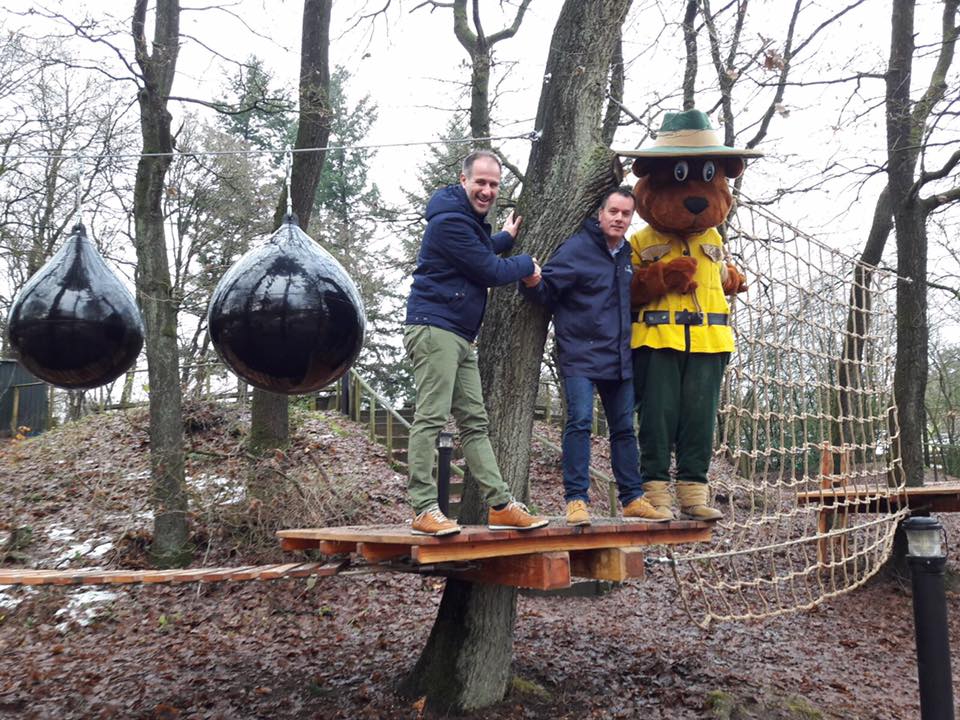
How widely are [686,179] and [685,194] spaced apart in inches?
3.1

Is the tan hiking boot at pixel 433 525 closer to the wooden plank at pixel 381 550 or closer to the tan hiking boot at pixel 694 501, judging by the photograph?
the wooden plank at pixel 381 550

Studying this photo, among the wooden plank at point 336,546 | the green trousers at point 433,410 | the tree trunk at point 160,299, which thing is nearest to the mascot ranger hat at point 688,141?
the green trousers at point 433,410

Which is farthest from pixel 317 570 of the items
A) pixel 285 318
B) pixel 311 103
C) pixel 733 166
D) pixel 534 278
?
pixel 311 103

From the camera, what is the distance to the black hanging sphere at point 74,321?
277cm

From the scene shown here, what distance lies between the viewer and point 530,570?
124 inches

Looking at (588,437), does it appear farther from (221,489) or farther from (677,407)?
(221,489)

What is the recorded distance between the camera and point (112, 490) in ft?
25.4

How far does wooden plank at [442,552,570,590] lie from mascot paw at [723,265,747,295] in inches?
67.8

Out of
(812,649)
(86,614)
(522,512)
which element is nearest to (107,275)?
(522,512)

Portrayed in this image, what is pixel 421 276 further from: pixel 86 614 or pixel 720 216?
pixel 86 614

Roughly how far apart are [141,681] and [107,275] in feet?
9.16

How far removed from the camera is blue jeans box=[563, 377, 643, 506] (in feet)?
11.3

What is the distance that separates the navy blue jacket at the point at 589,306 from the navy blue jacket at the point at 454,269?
35 centimetres

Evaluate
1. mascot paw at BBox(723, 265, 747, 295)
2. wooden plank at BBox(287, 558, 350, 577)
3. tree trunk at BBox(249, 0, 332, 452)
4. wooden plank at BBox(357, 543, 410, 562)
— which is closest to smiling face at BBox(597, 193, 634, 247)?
mascot paw at BBox(723, 265, 747, 295)
